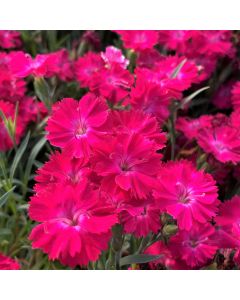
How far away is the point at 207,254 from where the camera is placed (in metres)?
0.92

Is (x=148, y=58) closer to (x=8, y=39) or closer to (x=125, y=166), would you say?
(x=8, y=39)

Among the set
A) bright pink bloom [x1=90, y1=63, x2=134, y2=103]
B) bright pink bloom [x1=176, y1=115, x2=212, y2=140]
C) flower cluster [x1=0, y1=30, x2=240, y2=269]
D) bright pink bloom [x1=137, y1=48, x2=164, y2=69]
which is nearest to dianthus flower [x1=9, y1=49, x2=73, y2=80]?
flower cluster [x1=0, y1=30, x2=240, y2=269]

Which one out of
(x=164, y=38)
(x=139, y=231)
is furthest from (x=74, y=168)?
(x=164, y=38)

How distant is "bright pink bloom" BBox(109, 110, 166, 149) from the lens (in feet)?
2.68

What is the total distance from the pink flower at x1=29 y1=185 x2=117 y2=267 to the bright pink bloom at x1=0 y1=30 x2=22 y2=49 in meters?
0.94

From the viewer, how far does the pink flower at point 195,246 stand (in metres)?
0.93

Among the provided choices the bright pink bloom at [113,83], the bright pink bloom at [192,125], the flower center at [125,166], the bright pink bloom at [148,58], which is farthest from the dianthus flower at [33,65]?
the flower center at [125,166]

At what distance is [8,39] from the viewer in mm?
1561

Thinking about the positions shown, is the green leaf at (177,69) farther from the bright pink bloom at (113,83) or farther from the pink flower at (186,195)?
the pink flower at (186,195)

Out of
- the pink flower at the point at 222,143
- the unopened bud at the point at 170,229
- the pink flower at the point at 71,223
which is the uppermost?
the pink flower at the point at 71,223

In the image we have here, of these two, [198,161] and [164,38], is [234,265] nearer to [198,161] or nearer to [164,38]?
[198,161]

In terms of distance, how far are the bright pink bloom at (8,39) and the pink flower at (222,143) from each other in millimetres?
745

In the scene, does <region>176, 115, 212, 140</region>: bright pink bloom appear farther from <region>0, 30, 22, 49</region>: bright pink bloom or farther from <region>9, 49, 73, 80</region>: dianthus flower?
<region>0, 30, 22, 49</region>: bright pink bloom

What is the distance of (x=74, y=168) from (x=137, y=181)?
0.12 m
